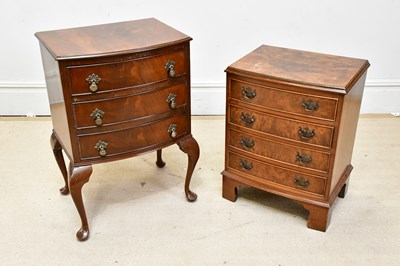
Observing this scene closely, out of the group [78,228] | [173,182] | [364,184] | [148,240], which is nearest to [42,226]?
[78,228]

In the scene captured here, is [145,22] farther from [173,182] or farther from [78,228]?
[78,228]

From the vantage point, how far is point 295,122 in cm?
184

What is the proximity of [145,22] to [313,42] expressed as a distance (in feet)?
4.21

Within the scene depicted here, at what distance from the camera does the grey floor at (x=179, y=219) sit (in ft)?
6.09

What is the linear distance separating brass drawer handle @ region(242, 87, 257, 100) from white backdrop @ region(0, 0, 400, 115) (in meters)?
1.08

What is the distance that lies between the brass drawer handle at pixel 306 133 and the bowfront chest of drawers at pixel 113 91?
1.64 ft

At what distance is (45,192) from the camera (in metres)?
2.27

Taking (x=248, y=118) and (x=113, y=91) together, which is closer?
(x=113, y=91)

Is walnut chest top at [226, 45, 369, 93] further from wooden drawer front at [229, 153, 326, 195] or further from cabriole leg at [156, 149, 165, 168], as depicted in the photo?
cabriole leg at [156, 149, 165, 168]

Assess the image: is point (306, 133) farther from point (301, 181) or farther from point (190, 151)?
point (190, 151)

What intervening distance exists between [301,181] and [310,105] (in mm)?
367

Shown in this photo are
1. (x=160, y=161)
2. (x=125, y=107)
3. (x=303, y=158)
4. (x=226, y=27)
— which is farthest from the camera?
(x=226, y=27)

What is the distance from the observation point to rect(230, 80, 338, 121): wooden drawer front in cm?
175

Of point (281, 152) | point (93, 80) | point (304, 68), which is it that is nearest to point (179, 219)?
point (281, 152)
